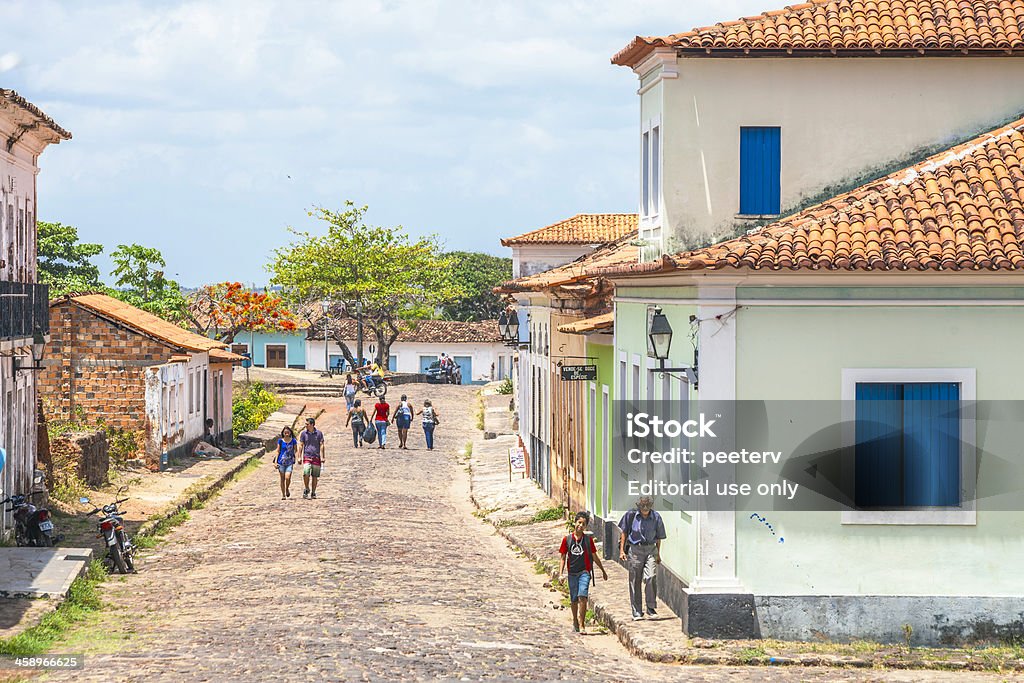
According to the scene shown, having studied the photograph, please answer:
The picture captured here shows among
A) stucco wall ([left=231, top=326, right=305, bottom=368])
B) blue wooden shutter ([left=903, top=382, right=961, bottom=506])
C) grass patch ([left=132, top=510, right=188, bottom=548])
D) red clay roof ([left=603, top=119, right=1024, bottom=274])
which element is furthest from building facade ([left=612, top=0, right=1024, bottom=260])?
stucco wall ([left=231, top=326, right=305, bottom=368])

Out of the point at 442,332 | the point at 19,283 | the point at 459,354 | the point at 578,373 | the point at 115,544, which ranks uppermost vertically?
the point at 19,283

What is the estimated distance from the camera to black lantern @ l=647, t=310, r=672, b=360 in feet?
49.7

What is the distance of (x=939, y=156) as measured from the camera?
16.8m

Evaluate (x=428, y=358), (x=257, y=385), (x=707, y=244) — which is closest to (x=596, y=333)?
(x=707, y=244)

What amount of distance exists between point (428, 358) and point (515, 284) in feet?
163

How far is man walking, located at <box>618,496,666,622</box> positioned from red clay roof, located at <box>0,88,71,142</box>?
346 inches

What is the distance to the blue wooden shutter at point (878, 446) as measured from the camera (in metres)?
14.6

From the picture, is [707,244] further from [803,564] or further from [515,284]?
[515,284]

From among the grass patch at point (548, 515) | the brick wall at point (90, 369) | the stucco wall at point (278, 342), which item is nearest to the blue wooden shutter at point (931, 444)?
the grass patch at point (548, 515)

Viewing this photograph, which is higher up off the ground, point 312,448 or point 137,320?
point 137,320

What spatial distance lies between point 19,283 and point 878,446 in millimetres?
10711

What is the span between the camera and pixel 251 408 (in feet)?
143

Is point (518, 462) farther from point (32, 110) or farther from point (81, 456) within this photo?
point (32, 110)

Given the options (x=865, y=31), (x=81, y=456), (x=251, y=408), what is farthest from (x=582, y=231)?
(x=865, y=31)
